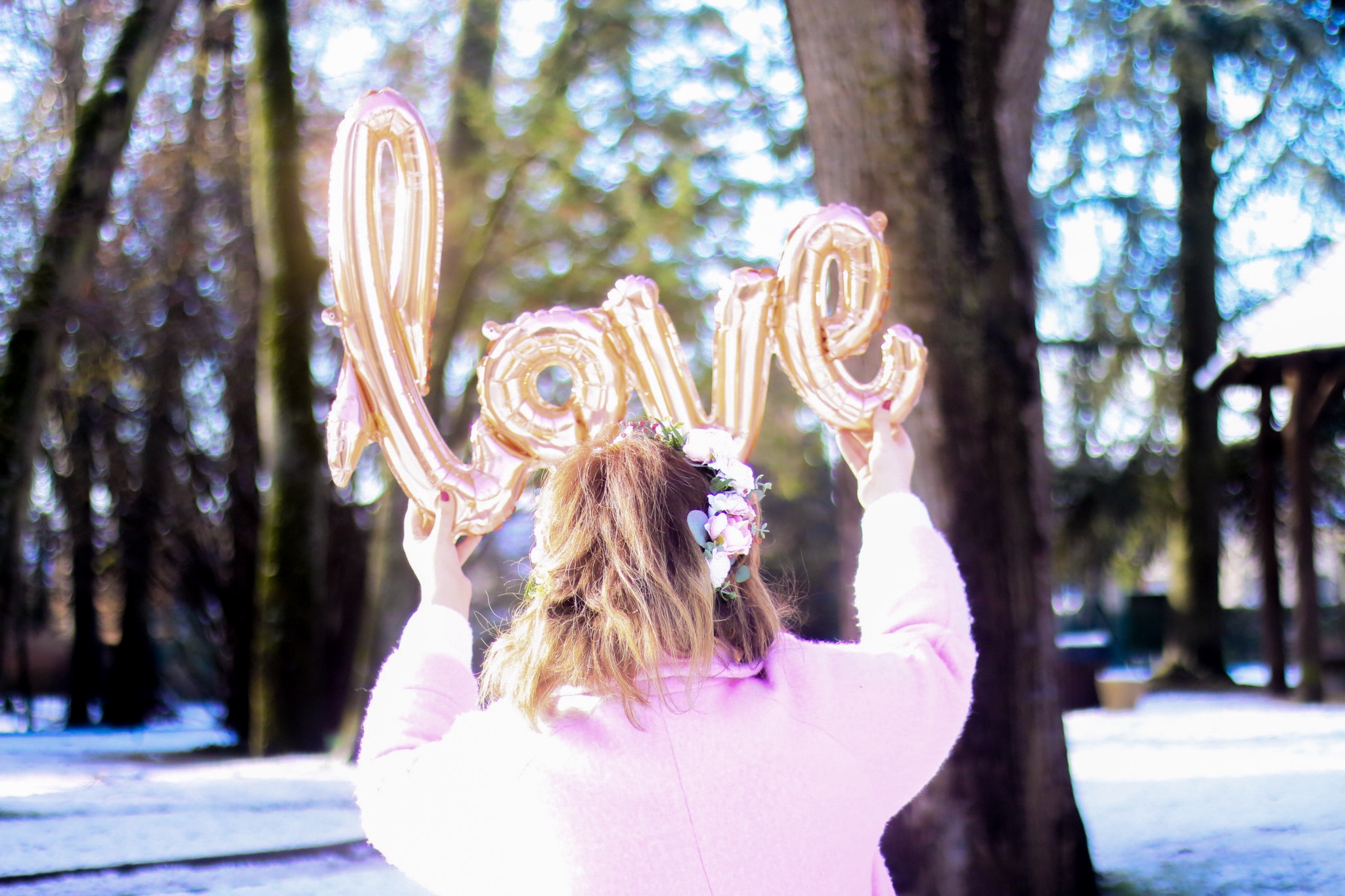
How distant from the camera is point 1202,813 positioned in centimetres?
557

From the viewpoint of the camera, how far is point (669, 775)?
1716 mm

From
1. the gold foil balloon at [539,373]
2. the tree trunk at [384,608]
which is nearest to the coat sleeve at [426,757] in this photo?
the gold foil balloon at [539,373]

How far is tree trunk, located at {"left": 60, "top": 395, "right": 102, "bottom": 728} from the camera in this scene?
41.6 feet

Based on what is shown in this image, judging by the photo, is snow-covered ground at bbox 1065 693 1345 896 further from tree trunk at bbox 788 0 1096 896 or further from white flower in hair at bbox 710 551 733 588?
white flower in hair at bbox 710 551 733 588

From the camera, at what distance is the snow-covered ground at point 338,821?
424 cm

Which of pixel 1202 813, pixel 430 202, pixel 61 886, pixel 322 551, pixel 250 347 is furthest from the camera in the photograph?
pixel 250 347

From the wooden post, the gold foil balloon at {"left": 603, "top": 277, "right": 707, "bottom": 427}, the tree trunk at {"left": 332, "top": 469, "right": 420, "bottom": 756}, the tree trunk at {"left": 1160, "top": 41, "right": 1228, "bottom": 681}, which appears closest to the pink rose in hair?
the gold foil balloon at {"left": 603, "top": 277, "right": 707, "bottom": 427}

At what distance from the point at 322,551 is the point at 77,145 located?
12.4ft

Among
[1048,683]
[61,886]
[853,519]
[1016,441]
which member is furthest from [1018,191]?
[61,886]

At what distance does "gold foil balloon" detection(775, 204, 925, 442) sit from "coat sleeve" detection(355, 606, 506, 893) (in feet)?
3.86

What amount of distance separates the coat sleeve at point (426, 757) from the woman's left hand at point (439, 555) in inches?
2.7

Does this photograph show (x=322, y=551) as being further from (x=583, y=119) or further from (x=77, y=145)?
(x=583, y=119)

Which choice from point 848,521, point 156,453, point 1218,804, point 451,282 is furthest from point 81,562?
point 1218,804

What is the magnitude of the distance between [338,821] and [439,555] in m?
3.85
